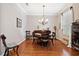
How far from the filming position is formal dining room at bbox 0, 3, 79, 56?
283 centimetres

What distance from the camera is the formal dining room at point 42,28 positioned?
283cm

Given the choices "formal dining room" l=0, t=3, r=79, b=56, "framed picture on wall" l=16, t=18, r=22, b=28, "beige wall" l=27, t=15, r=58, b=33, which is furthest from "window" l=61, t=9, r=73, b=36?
"framed picture on wall" l=16, t=18, r=22, b=28

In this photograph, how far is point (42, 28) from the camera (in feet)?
10.00

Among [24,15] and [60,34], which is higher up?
[24,15]

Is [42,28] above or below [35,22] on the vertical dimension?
below

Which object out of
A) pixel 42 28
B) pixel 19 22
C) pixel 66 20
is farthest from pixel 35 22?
pixel 66 20

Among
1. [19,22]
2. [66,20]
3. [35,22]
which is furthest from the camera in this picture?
[19,22]

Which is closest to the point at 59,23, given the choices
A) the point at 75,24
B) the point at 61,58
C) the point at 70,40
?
the point at 75,24

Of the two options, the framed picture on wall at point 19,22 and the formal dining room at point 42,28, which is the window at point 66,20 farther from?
the framed picture on wall at point 19,22

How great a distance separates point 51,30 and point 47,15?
16.2 inches

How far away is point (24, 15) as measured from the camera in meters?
3.12

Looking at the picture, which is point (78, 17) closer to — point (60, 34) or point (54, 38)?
point (60, 34)

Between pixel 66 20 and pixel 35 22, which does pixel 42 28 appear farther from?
pixel 66 20

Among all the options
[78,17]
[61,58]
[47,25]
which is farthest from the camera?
[78,17]
